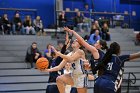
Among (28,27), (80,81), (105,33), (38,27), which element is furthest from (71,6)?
(80,81)

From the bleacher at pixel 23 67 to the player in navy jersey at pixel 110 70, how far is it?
250 inches

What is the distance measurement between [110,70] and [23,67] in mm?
8445

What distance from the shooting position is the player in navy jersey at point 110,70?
549 cm

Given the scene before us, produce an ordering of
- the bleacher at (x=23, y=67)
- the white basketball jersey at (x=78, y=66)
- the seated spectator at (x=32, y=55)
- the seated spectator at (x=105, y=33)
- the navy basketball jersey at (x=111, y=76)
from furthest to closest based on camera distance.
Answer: the seated spectator at (x=105, y=33) < the seated spectator at (x=32, y=55) < the bleacher at (x=23, y=67) < the white basketball jersey at (x=78, y=66) < the navy basketball jersey at (x=111, y=76)

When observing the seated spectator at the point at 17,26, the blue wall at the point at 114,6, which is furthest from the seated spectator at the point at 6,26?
the blue wall at the point at 114,6

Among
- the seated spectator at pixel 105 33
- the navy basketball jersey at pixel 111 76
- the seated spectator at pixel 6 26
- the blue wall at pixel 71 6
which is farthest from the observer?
the blue wall at pixel 71 6

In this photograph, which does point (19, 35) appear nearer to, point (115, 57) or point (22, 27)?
point (22, 27)

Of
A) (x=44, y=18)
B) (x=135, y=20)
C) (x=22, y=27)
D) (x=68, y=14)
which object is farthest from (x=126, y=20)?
(x=22, y=27)

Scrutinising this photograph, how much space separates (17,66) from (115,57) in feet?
28.3

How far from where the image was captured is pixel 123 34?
61.4 feet

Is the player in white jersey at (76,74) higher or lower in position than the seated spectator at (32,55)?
higher

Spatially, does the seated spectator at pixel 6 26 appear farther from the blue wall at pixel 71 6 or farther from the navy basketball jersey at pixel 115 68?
the navy basketball jersey at pixel 115 68

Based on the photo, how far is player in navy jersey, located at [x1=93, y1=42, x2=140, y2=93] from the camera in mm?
5488

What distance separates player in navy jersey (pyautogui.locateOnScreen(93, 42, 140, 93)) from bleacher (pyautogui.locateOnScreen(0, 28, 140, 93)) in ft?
20.8
